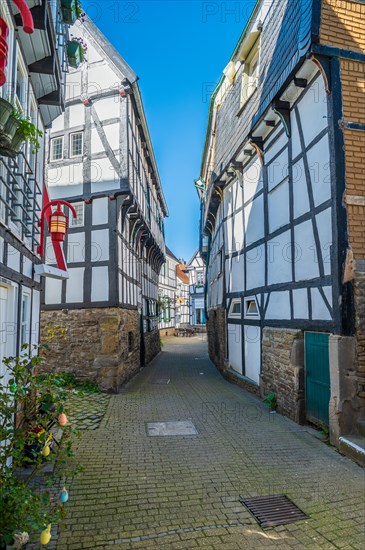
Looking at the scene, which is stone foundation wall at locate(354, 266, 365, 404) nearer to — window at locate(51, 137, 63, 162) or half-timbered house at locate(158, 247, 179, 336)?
window at locate(51, 137, 63, 162)

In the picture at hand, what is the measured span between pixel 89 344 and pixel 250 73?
916 cm

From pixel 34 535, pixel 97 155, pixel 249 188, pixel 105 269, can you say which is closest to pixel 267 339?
pixel 249 188

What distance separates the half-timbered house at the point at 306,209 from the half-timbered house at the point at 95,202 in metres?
3.66

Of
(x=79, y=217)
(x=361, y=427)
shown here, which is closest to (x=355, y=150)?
(x=361, y=427)

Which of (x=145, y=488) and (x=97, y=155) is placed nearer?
(x=145, y=488)

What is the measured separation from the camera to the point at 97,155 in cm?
1109

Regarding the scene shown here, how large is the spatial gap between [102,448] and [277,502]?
3.00m

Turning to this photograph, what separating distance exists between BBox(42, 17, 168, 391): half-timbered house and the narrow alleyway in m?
2.94

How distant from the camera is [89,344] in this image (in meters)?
10.6

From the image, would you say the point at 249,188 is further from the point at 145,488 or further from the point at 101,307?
the point at 145,488

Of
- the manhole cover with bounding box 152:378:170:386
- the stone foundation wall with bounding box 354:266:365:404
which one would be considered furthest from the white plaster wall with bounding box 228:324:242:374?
the stone foundation wall with bounding box 354:266:365:404

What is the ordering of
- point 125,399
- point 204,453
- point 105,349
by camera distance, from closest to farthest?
point 204,453, point 125,399, point 105,349

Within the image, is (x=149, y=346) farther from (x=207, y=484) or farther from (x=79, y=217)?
(x=207, y=484)

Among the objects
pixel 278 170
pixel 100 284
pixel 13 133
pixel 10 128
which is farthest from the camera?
pixel 100 284
